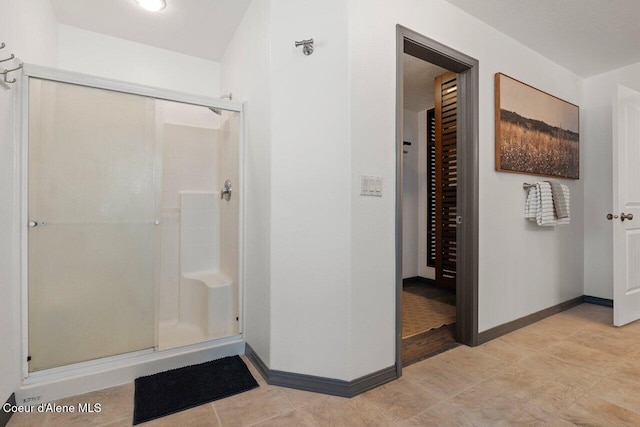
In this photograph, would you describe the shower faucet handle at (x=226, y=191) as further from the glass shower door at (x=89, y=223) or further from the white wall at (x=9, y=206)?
the white wall at (x=9, y=206)

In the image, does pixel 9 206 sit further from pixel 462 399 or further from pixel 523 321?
pixel 523 321

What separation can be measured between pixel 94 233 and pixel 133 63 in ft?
5.78

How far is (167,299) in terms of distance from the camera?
2674 mm

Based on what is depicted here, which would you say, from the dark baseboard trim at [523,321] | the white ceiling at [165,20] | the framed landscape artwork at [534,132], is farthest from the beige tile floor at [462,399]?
the white ceiling at [165,20]

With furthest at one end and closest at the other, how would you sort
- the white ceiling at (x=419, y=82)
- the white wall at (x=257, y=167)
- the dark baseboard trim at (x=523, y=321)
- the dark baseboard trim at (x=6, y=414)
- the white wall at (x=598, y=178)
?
the white wall at (x=598, y=178) → the white ceiling at (x=419, y=82) → the dark baseboard trim at (x=523, y=321) → the white wall at (x=257, y=167) → the dark baseboard trim at (x=6, y=414)

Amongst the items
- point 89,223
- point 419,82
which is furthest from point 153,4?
point 419,82

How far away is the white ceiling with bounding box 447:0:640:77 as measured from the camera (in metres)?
2.14

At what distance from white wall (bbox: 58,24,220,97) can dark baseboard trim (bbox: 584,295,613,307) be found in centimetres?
448

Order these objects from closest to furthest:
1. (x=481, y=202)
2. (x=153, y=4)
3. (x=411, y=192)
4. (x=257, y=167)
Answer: (x=257, y=167), (x=153, y=4), (x=481, y=202), (x=411, y=192)

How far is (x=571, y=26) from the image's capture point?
2.39 m

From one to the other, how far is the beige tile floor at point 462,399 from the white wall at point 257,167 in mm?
360

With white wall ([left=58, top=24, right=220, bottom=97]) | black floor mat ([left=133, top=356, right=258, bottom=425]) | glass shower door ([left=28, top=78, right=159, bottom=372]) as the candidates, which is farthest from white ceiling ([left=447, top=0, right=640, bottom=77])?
black floor mat ([left=133, top=356, right=258, bottom=425])

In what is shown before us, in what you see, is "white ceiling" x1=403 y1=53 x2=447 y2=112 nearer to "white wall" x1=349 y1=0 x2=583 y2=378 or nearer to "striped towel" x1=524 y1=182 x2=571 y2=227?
"white wall" x1=349 y1=0 x2=583 y2=378

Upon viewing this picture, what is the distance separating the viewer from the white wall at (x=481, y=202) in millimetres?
1705
